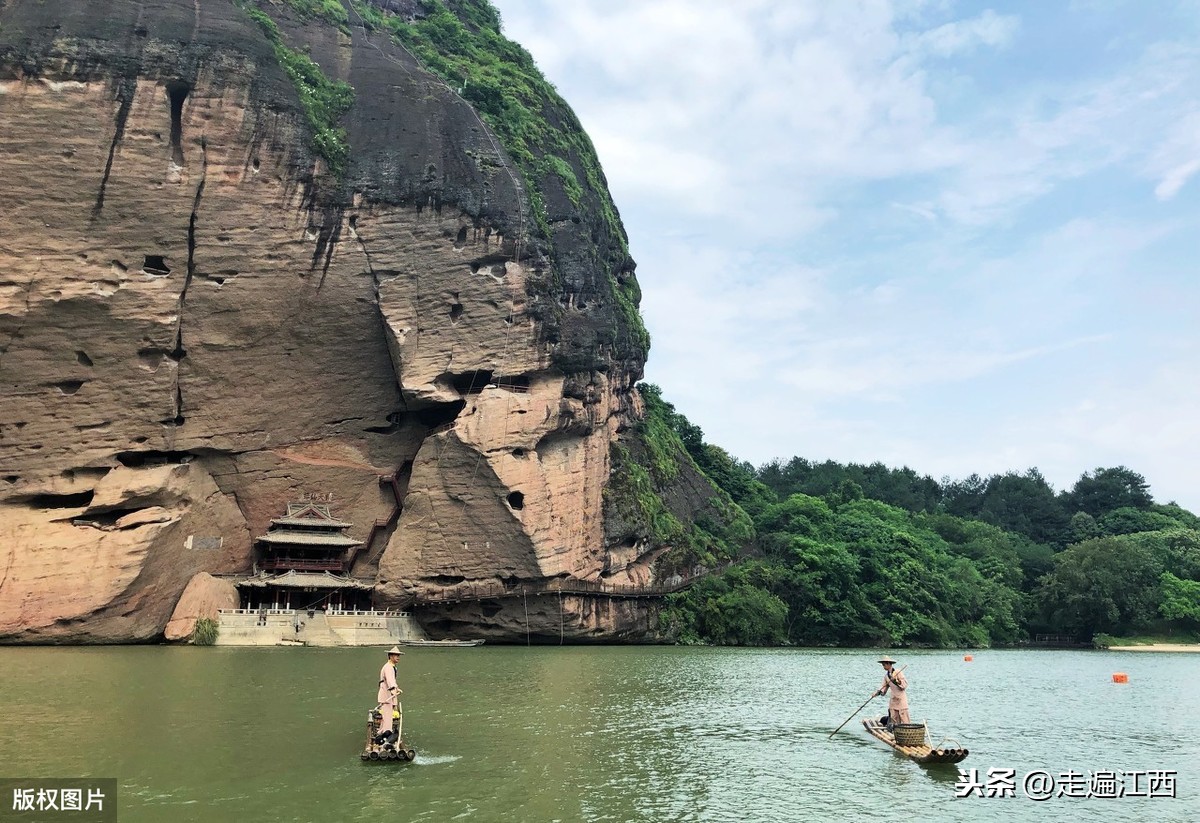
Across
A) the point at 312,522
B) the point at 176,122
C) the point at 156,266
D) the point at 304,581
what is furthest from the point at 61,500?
the point at 176,122

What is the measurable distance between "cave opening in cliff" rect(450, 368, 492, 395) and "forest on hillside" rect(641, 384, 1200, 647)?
11.4m

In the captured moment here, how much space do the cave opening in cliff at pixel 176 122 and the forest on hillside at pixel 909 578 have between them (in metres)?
22.3

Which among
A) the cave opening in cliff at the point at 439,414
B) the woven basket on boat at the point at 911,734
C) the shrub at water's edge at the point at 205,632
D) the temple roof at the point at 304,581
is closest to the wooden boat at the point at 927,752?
the woven basket on boat at the point at 911,734

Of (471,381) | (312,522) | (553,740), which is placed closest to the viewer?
(553,740)

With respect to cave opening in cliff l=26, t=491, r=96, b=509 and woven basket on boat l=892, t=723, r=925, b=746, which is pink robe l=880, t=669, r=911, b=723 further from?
cave opening in cliff l=26, t=491, r=96, b=509

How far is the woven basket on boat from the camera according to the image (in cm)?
1213

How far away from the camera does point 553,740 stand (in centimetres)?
1212

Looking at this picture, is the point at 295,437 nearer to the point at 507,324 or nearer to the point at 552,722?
the point at 507,324

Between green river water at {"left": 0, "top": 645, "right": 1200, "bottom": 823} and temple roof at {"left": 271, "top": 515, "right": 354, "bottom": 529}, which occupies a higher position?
temple roof at {"left": 271, "top": 515, "right": 354, "bottom": 529}

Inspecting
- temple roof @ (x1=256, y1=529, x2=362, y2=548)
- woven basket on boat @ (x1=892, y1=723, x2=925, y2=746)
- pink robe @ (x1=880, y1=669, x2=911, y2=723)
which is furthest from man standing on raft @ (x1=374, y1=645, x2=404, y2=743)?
temple roof @ (x1=256, y1=529, x2=362, y2=548)

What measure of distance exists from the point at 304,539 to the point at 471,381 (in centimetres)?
801

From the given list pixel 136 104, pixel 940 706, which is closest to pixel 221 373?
pixel 136 104

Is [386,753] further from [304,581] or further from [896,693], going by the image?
[304,581]

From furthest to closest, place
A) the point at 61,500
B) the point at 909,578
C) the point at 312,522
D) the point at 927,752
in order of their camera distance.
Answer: the point at 909,578, the point at 312,522, the point at 61,500, the point at 927,752
